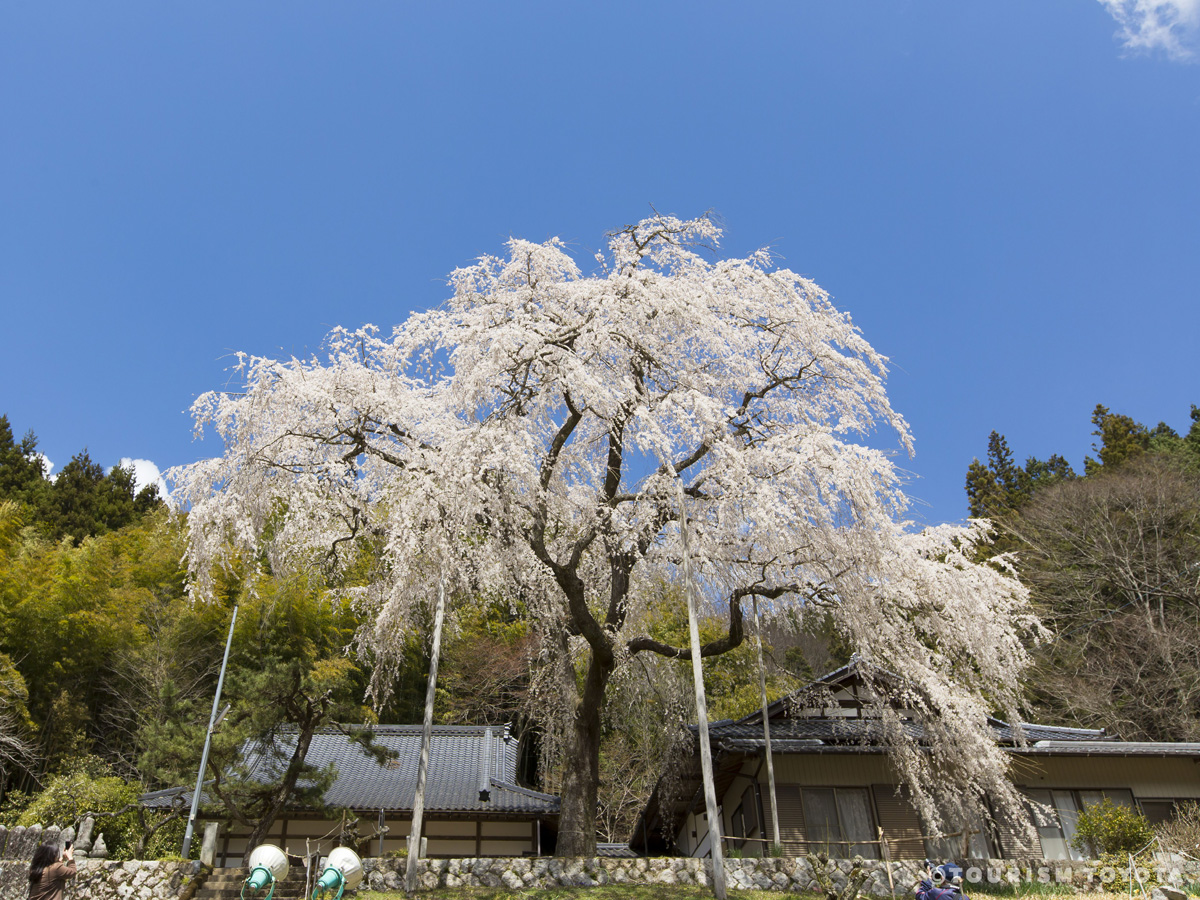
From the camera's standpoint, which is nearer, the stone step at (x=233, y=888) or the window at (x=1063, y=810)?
the stone step at (x=233, y=888)

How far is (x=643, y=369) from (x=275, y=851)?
6403 millimetres

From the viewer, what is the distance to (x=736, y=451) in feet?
25.9

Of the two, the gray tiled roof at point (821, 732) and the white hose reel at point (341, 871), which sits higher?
the gray tiled roof at point (821, 732)

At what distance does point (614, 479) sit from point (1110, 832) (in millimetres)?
8289

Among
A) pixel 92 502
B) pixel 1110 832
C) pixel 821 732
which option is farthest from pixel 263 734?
pixel 92 502

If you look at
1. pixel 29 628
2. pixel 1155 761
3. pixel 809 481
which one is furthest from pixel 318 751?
pixel 1155 761

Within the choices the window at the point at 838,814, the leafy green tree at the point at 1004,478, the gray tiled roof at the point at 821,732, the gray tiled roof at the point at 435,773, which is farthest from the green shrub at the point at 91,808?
the leafy green tree at the point at 1004,478

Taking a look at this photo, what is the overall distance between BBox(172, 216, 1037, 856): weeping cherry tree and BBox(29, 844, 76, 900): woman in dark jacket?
9.95 feet

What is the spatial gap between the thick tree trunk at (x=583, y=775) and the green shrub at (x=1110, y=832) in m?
6.83

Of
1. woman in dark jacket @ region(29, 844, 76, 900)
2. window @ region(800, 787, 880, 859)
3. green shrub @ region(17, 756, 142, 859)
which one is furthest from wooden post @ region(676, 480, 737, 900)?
green shrub @ region(17, 756, 142, 859)

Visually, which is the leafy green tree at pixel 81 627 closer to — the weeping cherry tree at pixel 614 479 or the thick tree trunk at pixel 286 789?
the thick tree trunk at pixel 286 789

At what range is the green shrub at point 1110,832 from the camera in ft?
32.4

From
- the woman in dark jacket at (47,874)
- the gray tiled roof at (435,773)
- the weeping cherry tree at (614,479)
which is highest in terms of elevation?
the weeping cherry tree at (614,479)

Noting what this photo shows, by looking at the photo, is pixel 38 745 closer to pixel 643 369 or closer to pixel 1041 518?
pixel 643 369
